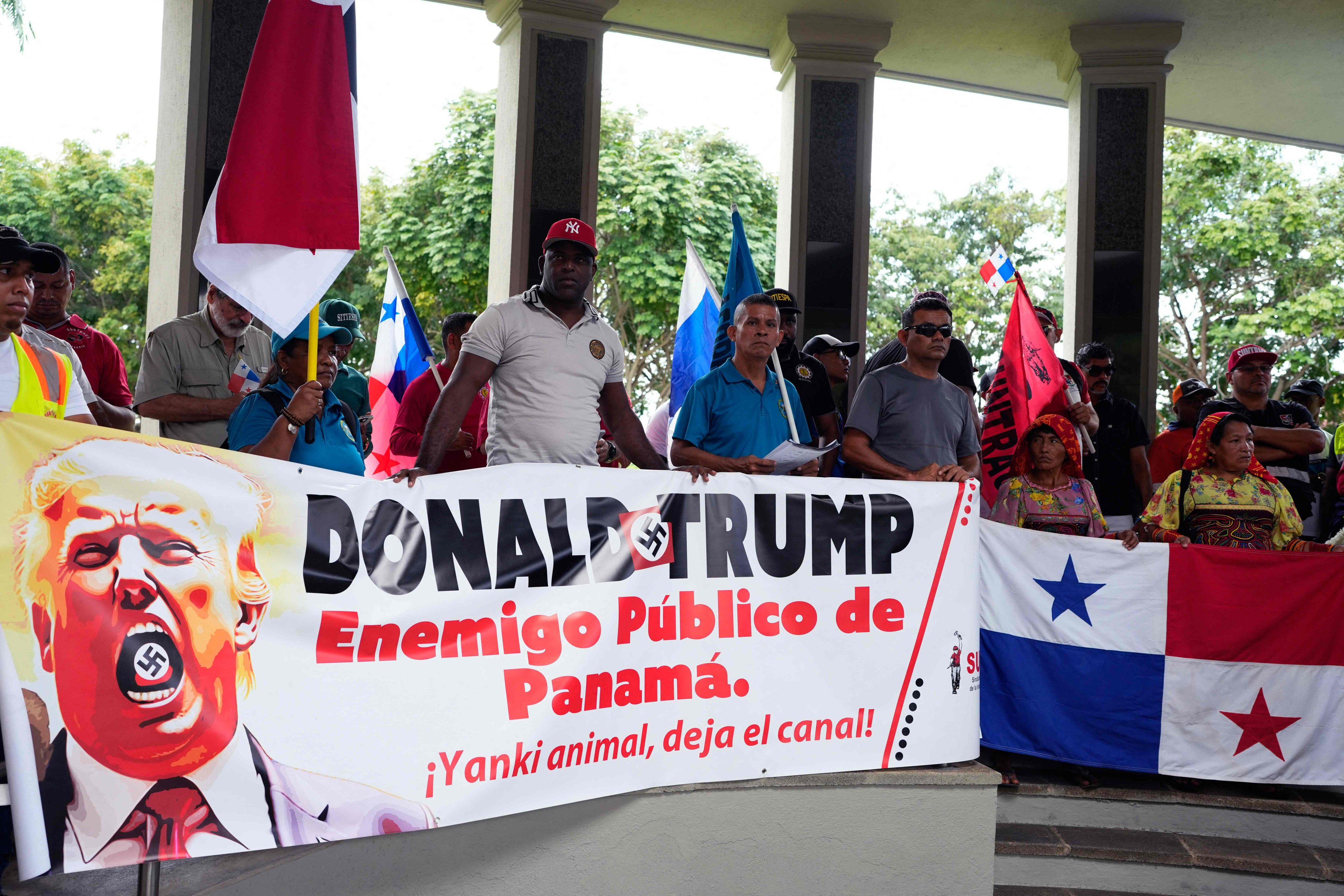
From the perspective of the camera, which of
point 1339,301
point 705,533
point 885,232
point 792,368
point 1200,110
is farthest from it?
point 885,232

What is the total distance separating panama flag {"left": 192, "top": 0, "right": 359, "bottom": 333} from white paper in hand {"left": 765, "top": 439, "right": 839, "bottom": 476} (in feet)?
5.44

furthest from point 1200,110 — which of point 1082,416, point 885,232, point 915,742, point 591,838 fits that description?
point 885,232

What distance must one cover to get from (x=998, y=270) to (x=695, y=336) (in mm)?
1823

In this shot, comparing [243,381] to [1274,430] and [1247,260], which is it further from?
[1247,260]

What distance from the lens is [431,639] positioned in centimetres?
345

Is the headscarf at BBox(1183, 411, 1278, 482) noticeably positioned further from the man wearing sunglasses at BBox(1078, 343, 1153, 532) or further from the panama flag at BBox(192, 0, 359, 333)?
the panama flag at BBox(192, 0, 359, 333)

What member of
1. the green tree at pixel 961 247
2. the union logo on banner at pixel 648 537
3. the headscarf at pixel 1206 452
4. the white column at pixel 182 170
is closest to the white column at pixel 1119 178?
the headscarf at pixel 1206 452

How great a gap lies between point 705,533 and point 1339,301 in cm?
2427

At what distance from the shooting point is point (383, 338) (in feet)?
23.9

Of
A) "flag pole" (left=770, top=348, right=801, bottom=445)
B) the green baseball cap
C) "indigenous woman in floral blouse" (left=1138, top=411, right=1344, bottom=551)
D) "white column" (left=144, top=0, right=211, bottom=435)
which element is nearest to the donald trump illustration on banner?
the green baseball cap

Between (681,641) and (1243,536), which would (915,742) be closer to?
(681,641)

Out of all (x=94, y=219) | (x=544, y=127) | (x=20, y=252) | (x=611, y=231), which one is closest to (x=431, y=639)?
(x=20, y=252)

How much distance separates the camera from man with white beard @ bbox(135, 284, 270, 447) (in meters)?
4.83

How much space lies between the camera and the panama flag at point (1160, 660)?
17.2 ft
